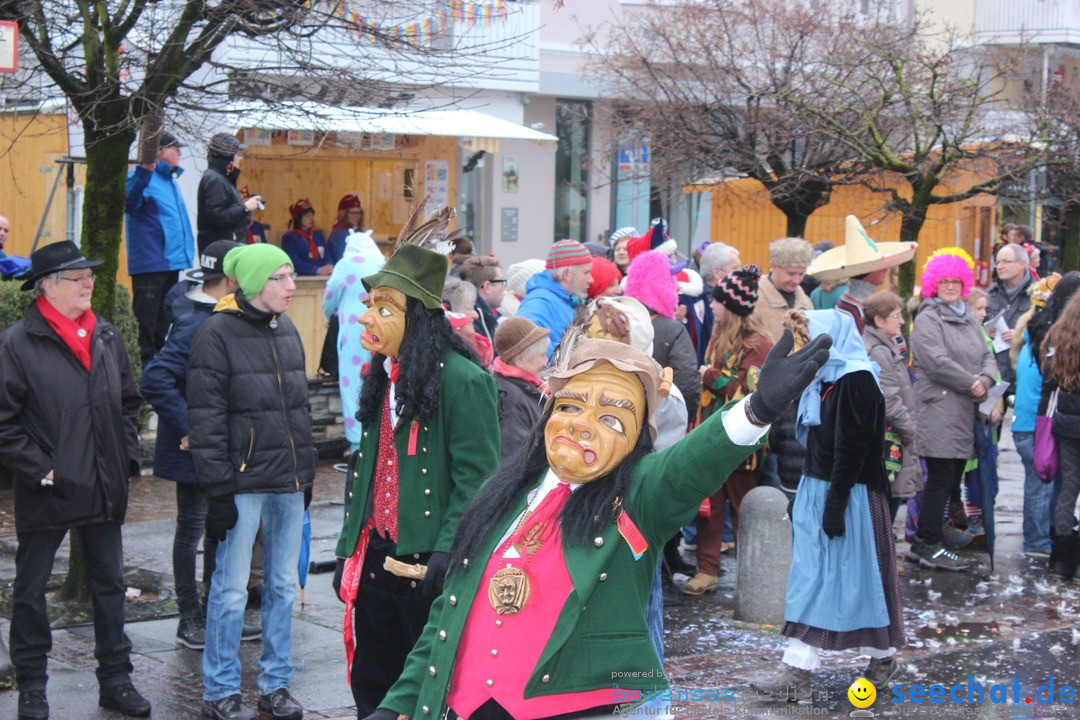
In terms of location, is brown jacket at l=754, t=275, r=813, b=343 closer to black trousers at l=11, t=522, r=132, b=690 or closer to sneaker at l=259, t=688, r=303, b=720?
sneaker at l=259, t=688, r=303, b=720

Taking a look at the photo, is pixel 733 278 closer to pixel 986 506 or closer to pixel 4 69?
pixel 986 506

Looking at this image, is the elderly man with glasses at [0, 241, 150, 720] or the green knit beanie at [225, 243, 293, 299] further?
the green knit beanie at [225, 243, 293, 299]

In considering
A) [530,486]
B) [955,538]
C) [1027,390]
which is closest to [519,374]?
[530,486]

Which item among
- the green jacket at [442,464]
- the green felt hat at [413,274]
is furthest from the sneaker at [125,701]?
the green felt hat at [413,274]

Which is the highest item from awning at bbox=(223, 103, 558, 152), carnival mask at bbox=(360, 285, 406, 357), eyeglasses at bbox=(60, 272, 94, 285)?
awning at bbox=(223, 103, 558, 152)

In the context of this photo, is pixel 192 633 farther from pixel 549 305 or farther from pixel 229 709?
pixel 549 305

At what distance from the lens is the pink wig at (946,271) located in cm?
870

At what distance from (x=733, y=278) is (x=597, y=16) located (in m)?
14.9

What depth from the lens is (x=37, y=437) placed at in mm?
5742

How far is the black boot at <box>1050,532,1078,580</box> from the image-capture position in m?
8.77

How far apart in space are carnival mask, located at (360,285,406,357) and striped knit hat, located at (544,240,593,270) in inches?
156

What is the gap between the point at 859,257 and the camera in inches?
296

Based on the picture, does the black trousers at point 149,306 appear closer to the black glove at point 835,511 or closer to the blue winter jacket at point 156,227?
the blue winter jacket at point 156,227

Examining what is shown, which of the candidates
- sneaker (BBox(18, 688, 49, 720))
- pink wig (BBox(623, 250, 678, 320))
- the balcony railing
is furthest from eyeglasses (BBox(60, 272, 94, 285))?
the balcony railing
